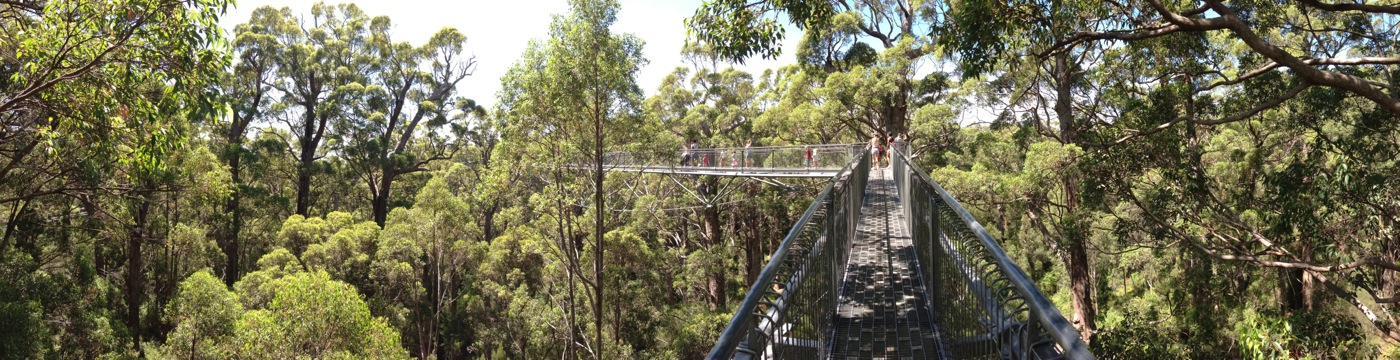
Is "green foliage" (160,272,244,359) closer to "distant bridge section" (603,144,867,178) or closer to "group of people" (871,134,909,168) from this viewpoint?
"distant bridge section" (603,144,867,178)

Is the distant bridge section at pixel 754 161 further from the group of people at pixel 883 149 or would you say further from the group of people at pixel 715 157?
the group of people at pixel 883 149

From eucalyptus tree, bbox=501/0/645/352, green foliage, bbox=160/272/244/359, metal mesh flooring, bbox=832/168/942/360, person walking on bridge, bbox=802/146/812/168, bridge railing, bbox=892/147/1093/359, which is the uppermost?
eucalyptus tree, bbox=501/0/645/352

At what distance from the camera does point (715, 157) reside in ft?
58.2

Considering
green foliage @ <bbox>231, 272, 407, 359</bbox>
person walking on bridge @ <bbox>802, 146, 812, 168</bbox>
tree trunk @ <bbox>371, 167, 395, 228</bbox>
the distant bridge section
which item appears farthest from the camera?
tree trunk @ <bbox>371, 167, 395, 228</bbox>

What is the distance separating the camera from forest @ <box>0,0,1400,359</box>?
16.6ft

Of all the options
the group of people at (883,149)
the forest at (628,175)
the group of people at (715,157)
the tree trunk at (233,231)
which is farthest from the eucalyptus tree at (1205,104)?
the tree trunk at (233,231)

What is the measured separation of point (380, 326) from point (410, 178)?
72.6 ft

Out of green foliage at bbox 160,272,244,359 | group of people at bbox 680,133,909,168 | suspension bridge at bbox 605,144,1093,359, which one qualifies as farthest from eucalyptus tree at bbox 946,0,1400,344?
green foliage at bbox 160,272,244,359

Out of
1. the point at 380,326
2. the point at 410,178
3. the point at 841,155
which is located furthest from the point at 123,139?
the point at 410,178

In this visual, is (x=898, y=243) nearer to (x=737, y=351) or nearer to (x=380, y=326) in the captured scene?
(x=737, y=351)

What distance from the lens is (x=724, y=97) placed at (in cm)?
2794

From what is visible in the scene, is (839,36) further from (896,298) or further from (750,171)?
(896,298)

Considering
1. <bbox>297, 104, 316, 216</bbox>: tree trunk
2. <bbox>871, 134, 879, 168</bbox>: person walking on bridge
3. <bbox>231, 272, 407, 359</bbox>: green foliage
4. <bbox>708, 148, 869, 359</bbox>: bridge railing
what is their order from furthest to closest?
<bbox>297, 104, 316, 216</bbox>: tree trunk
<bbox>871, 134, 879, 168</bbox>: person walking on bridge
<bbox>231, 272, 407, 359</bbox>: green foliage
<bbox>708, 148, 869, 359</bbox>: bridge railing

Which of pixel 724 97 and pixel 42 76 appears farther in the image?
pixel 724 97
